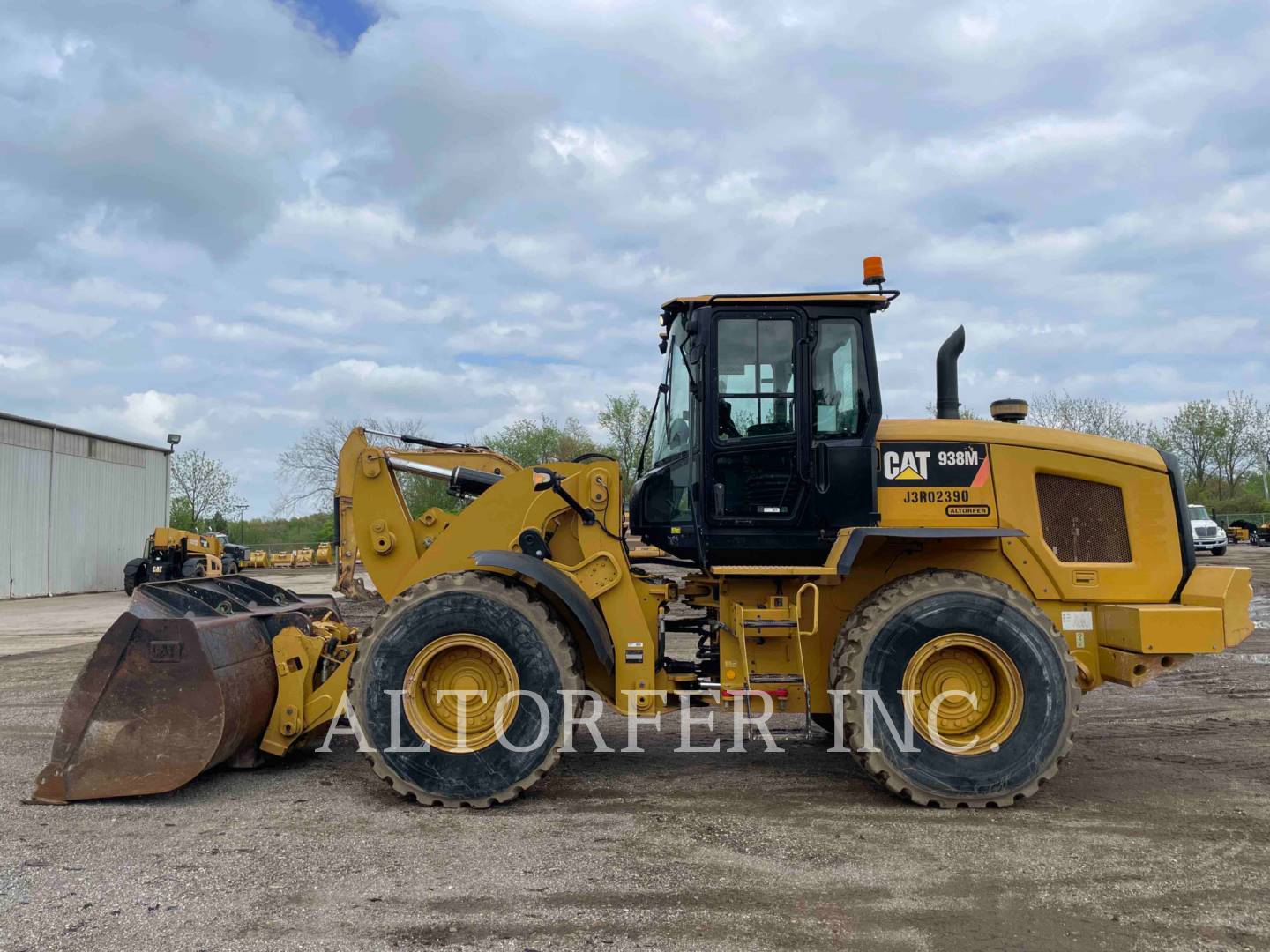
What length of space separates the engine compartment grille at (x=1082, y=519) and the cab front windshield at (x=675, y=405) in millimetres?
2199

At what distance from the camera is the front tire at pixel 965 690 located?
4879mm

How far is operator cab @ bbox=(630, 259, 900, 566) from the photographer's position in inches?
209

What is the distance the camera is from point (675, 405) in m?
5.72

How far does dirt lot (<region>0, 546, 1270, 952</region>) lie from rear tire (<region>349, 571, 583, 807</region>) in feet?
0.55

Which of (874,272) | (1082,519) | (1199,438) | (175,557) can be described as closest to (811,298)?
(874,272)

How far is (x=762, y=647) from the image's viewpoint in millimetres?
5352

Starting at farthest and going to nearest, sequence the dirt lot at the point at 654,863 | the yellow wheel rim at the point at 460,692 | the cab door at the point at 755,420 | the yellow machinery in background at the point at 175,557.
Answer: the yellow machinery in background at the point at 175,557
the cab door at the point at 755,420
the yellow wheel rim at the point at 460,692
the dirt lot at the point at 654,863

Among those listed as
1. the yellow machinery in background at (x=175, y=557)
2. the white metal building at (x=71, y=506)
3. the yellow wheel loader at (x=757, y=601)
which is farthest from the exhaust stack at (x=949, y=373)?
the white metal building at (x=71, y=506)

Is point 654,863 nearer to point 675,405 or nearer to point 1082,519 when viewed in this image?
point 675,405

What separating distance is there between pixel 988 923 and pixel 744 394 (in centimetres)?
306

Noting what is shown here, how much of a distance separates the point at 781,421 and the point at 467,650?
91.7 inches

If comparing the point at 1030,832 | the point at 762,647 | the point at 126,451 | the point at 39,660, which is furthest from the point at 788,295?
the point at 126,451

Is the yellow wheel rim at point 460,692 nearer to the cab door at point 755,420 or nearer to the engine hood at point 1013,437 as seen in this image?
→ the cab door at point 755,420

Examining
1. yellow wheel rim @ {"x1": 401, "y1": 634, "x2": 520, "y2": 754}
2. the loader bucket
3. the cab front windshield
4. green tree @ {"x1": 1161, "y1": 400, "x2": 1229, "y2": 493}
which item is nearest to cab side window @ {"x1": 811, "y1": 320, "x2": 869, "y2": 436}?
the cab front windshield
